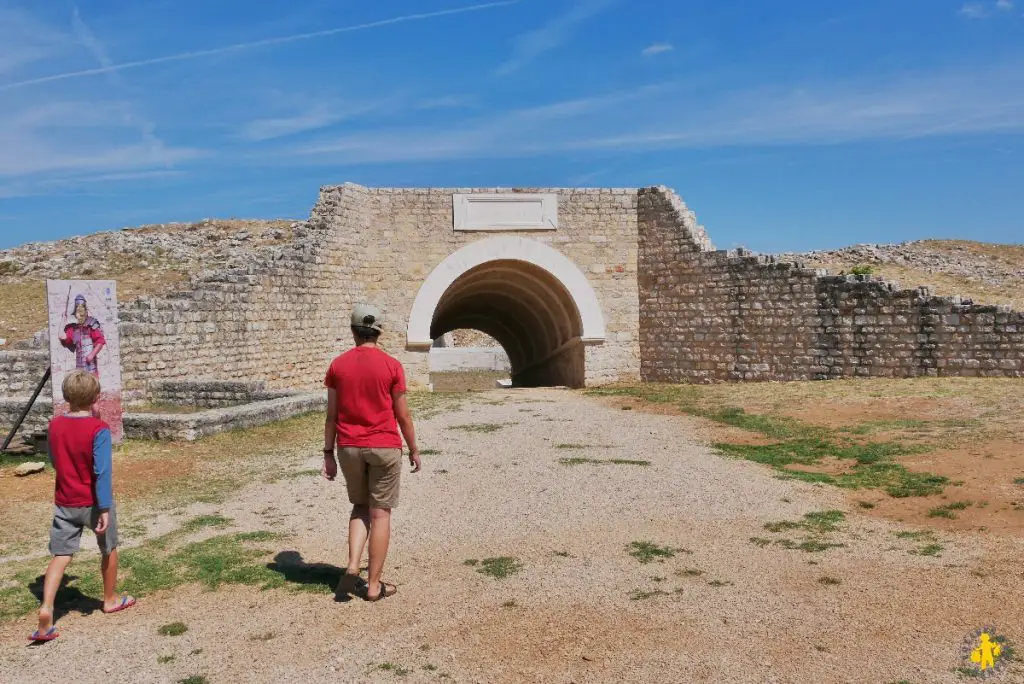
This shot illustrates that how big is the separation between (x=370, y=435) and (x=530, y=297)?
15.7 meters

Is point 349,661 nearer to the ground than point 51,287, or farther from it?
nearer to the ground

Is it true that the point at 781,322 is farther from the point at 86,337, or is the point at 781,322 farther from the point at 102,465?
the point at 102,465

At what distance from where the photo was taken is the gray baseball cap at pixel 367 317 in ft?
15.2

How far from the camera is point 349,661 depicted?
12.2ft

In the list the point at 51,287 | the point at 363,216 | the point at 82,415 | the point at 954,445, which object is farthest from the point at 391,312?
the point at 82,415

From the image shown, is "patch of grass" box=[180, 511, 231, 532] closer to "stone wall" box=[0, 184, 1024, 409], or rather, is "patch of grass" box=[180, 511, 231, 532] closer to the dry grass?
the dry grass

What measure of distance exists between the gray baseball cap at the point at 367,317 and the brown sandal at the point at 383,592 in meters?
Answer: 1.48

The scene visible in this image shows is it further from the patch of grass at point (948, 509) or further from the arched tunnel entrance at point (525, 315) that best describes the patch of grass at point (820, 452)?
the arched tunnel entrance at point (525, 315)

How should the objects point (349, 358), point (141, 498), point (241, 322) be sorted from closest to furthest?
point (349, 358), point (141, 498), point (241, 322)

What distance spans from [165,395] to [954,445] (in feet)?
34.8

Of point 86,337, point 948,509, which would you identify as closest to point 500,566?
point 948,509

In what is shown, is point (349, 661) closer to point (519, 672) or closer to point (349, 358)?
point (519, 672)

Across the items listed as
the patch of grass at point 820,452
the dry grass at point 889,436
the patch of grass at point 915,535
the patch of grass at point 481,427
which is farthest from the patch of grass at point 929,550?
the patch of grass at point 481,427

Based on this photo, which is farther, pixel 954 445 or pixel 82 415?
pixel 954 445
